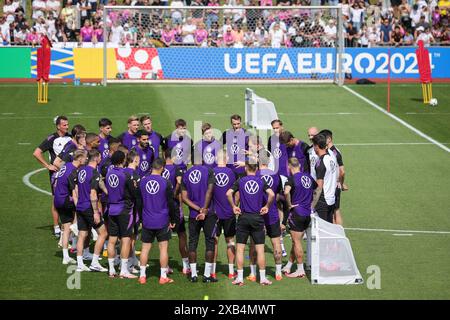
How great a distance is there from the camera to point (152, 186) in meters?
16.1

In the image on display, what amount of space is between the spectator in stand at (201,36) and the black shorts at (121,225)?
80.0ft

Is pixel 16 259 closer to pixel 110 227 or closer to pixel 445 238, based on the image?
pixel 110 227

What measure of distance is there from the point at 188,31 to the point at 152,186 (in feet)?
84.2

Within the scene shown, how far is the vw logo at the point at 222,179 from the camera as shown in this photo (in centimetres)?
1647

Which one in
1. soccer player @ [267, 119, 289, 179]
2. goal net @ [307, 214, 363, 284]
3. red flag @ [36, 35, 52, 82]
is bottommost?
goal net @ [307, 214, 363, 284]

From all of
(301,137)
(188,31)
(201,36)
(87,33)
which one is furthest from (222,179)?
(87,33)

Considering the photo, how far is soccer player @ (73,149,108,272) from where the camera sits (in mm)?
17016

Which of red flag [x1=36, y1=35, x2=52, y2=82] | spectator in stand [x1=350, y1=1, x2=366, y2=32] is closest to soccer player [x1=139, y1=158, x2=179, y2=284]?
red flag [x1=36, y1=35, x2=52, y2=82]

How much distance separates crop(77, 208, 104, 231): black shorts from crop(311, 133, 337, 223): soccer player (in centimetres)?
375

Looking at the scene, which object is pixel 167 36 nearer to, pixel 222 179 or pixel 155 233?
pixel 222 179

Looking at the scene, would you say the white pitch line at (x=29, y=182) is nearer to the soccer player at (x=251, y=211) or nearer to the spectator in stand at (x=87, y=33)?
the soccer player at (x=251, y=211)

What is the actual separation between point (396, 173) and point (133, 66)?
17.1 meters

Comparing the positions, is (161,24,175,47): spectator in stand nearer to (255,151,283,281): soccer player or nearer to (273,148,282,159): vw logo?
(273,148,282,159): vw logo
